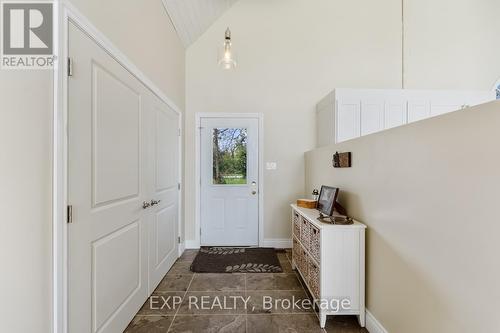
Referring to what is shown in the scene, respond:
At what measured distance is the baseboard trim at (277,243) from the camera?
12.5 ft

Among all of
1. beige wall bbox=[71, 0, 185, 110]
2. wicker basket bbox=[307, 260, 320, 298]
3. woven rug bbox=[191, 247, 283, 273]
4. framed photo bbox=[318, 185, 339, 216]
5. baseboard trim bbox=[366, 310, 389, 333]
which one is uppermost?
beige wall bbox=[71, 0, 185, 110]

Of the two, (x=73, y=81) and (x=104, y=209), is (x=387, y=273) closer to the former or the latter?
(x=104, y=209)

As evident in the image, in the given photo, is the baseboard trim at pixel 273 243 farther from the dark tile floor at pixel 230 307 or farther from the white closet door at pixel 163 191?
the dark tile floor at pixel 230 307

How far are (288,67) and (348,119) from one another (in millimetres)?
1368

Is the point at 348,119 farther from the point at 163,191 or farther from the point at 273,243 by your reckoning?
the point at 163,191

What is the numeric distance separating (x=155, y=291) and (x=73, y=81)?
6.99 feet

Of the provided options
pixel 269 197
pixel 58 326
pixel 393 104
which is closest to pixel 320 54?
pixel 393 104

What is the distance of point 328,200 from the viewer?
2.33 metres

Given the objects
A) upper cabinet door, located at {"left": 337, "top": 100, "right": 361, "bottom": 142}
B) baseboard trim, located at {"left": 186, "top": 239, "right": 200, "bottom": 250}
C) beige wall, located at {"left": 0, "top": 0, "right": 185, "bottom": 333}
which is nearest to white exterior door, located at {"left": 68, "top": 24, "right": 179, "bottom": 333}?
beige wall, located at {"left": 0, "top": 0, "right": 185, "bottom": 333}

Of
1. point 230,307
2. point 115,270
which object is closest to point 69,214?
point 115,270

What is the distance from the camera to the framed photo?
222cm

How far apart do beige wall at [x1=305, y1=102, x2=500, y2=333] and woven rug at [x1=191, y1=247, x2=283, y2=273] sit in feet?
4.74

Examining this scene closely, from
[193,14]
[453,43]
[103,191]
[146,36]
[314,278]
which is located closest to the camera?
[103,191]

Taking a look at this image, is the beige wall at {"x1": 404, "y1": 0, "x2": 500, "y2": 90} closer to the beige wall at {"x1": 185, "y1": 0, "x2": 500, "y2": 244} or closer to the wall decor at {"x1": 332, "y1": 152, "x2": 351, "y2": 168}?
the beige wall at {"x1": 185, "y1": 0, "x2": 500, "y2": 244}
